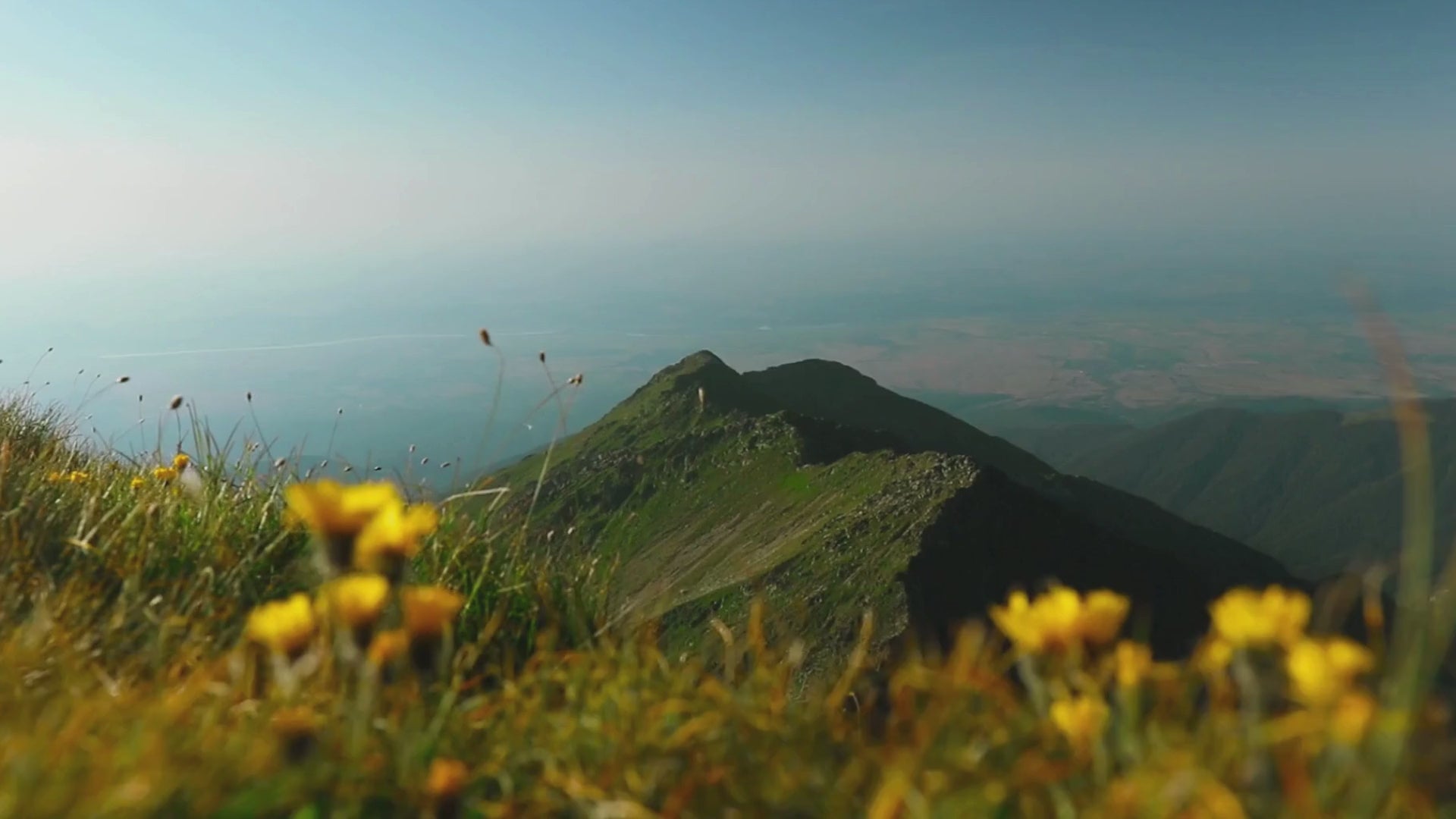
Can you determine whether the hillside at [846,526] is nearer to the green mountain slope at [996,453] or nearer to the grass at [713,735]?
the green mountain slope at [996,453]

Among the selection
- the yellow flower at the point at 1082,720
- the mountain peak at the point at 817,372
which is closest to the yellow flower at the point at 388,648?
the yellow flower at the point at 1082,720

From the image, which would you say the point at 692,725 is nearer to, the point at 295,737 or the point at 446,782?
the point at 446,782

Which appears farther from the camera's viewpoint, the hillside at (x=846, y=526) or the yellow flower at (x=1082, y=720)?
the hillside at (x=846, y=526)

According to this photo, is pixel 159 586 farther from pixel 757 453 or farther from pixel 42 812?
pixel 757 453

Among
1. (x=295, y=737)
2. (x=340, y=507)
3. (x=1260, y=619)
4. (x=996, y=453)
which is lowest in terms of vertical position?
(x=996, y=453)

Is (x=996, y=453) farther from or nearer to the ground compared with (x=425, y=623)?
nearer to the ground

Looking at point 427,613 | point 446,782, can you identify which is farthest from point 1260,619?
point 427,613

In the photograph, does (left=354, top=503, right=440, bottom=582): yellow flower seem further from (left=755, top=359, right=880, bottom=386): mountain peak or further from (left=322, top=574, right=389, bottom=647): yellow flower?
(left=755, top=359, right=880, bottom=386): mountain peak
